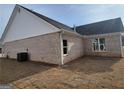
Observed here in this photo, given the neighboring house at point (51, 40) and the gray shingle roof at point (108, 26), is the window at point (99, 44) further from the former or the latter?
the gray shingle roof at point (108, 26)

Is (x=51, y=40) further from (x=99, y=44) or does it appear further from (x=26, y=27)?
(x=99, y=44)

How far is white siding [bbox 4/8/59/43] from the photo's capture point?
32.0 feet

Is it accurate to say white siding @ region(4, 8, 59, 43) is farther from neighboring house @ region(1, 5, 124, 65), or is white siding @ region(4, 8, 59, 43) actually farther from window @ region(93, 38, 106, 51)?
window @ region(93, 38, 106, 51)

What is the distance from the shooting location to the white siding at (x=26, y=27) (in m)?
9.76

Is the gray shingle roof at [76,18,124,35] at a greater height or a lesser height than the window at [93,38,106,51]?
greater

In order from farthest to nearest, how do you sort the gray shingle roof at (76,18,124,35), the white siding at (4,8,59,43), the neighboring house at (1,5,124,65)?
the gray shingle roof at (76,18,124,35) → the white siding at (4,8,59,43) → the neighboring house at (1,5,124,65)

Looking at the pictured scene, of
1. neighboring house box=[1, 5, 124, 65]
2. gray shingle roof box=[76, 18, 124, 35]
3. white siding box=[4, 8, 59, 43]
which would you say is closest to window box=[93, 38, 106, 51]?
neighboring house box=[1, 5, 124, 65]

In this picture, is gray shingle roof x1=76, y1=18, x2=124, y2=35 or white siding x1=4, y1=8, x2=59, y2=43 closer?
white siding x1=4, y1=8, x2=59, y2=43

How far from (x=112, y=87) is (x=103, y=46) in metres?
9.13

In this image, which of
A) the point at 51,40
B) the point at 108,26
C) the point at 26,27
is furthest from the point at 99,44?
the point at 26,27

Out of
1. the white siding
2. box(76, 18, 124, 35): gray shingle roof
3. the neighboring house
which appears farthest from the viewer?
box(76, 18, 124, 35): gray shingle roof

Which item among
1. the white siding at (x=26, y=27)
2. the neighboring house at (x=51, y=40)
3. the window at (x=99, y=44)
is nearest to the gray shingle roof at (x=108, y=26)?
the neighboring house at (x=51, y=40)
